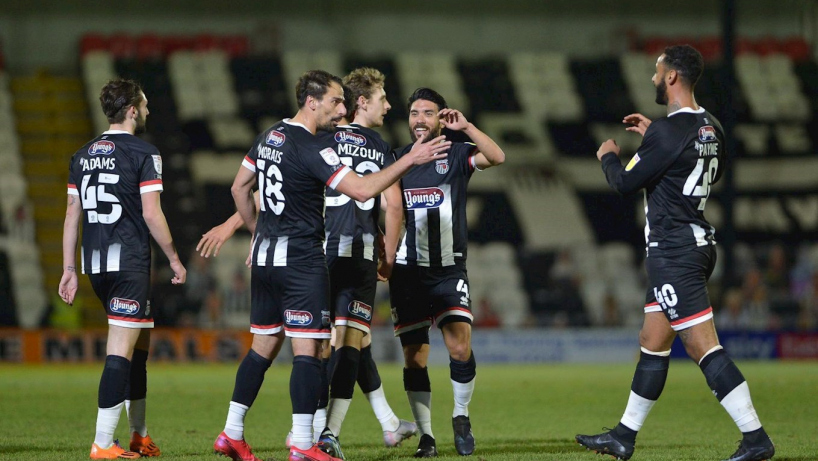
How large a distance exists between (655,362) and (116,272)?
3.35m

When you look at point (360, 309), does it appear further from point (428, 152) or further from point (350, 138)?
point (428, 152)

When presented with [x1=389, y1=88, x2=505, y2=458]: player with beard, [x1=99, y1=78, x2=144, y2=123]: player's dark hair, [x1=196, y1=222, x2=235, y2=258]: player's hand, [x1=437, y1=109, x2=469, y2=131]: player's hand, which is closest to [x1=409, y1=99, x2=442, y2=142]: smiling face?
[x1=389, y1=88, x2=505, y2=458]: player with beard

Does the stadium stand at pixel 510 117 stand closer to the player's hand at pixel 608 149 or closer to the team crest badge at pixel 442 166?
the team crest badge at pixel 442 166

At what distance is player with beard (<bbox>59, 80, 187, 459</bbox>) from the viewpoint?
21.8ft

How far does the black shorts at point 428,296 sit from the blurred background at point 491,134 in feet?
37.6

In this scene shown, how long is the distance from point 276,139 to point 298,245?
2.05 ft

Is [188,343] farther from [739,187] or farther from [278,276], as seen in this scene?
[739,187]

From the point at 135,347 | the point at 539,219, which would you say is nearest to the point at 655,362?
the point at 135,347

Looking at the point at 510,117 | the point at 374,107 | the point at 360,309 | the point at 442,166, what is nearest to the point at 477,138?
the point at 442,166

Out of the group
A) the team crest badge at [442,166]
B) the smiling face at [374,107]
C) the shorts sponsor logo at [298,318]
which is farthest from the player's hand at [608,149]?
the shorts sponsor logo at [298,318]

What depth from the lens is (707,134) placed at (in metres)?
6.42

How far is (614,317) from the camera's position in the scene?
1983cm

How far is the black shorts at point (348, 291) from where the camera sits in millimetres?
6980

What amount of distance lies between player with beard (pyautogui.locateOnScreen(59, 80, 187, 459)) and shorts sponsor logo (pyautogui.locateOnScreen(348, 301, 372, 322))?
1094 millimetres
